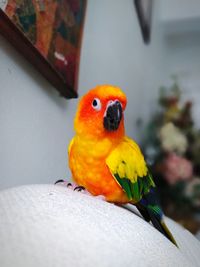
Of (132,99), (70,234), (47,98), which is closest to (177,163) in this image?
(132,99)

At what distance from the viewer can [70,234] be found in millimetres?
325

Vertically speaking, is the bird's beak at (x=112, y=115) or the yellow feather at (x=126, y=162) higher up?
the bird's beak at (x=112, y=115)

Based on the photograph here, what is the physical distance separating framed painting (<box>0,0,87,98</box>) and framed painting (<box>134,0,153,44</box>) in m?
0.75

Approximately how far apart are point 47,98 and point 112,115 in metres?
0.25

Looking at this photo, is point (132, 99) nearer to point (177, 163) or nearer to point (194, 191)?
point (177, 163)

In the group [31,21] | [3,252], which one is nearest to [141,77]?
[31,21]

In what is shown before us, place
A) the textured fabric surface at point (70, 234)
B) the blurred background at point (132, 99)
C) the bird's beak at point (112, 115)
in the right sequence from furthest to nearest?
the blurred background at point (132, 99), the bird's beak at point (112, 115), the textured fabric surface at point (70, 234)

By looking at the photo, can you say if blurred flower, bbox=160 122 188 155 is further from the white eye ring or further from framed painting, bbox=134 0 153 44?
the white eye ring

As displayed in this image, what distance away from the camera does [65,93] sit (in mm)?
766

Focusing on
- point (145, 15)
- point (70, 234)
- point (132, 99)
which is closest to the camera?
point (70, 234)

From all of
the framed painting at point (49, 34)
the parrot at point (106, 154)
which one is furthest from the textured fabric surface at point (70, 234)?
the framed painting at point (49, 34)

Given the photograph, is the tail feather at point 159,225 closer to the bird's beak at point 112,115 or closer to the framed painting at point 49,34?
the bird's beak at point 112,115

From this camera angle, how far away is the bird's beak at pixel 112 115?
520mm

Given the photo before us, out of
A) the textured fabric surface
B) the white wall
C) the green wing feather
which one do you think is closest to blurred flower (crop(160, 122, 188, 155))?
the white wall
